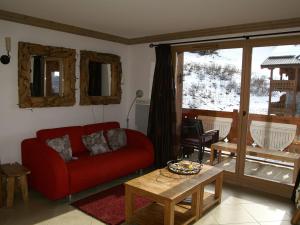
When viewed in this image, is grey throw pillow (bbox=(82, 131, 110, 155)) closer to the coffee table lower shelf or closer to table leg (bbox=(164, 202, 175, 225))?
the coffee table lower shelf

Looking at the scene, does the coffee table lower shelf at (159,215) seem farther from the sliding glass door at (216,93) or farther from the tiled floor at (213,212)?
the sliding glass door at (216,93)

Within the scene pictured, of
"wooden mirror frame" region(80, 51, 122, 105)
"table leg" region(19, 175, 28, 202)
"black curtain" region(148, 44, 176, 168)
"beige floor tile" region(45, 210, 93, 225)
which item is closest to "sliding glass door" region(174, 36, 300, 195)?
"black curtain" region(148, 44, 176, 168)

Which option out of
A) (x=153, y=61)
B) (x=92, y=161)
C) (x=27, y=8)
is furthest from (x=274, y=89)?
(x=27, y=8)

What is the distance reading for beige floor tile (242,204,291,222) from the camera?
2.82m

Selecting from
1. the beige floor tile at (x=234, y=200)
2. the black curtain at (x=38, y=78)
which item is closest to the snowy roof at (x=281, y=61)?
the beige floor tile at (x=234, y=200)

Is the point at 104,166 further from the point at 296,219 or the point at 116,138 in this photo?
the point at 296,219

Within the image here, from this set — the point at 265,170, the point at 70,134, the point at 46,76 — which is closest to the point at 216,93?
the point at 265,170

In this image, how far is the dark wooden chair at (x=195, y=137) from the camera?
169 inches

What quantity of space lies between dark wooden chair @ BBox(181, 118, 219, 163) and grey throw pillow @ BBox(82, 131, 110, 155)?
1.37 m

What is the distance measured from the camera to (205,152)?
4.43m

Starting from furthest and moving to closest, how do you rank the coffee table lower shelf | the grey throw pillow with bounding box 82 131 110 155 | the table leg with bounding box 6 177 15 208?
1. the grey throw pillow with bounding box 82 131 110 155
2. the table leg with bounding box 6 177 15 208
3. the coffee table lower shelf

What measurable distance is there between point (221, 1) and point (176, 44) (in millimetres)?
1650

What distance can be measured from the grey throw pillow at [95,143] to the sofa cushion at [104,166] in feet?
0.37

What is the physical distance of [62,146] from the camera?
3318mm
